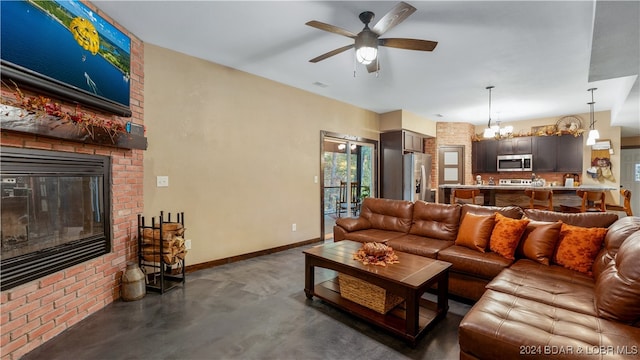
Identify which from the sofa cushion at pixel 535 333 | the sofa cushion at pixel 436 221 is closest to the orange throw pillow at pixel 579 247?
the sofa cushion at pixel 535 333

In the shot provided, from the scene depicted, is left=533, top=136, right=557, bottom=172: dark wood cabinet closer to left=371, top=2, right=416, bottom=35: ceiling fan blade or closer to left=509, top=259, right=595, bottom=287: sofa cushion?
left=509, top=259, right=595, bottom=287: sofa cushion

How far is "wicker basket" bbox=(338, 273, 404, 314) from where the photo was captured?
2266 mm

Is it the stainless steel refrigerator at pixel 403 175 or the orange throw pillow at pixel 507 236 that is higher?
the stainless steel refrigerator at pixel 403 175

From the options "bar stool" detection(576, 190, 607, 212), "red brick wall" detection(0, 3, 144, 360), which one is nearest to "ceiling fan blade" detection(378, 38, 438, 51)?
"red brick wall" detection(0, 3, 144, 360)

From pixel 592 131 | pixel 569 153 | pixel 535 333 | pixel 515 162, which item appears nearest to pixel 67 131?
pixel 535 333

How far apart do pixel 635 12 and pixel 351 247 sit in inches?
113

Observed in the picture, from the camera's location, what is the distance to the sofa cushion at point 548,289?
5.73 feet

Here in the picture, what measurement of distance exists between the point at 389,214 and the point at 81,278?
3.47m

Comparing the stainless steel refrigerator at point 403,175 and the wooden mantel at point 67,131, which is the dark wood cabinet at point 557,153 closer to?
the stainless steel refrigerator at point 403,175

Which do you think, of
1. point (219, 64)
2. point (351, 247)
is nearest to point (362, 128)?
point (219, 64)

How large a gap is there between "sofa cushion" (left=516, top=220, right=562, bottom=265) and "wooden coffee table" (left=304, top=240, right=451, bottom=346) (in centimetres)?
86

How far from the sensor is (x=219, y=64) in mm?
3750

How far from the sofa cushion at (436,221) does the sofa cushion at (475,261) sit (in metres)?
0.49

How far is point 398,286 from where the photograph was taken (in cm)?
203
